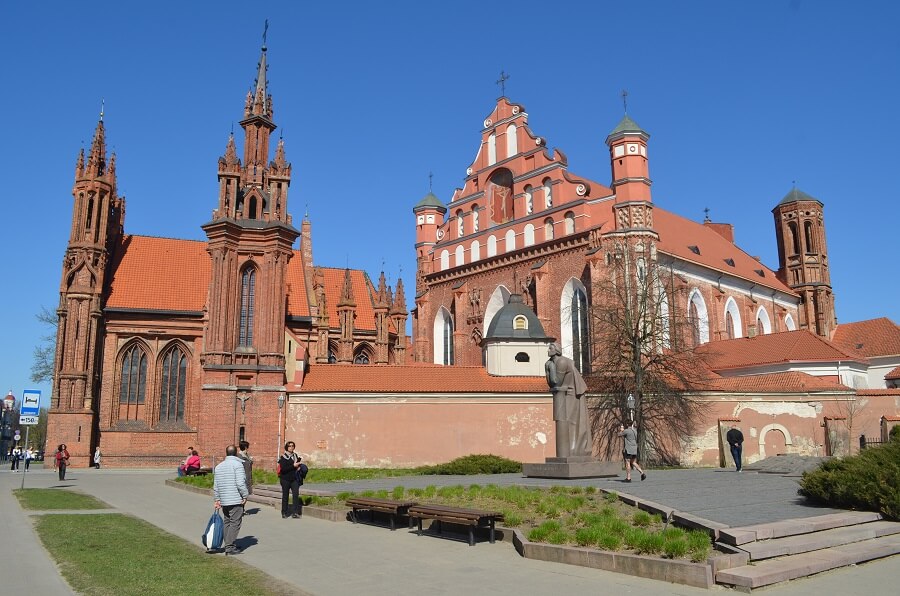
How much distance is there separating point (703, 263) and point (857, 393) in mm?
13241

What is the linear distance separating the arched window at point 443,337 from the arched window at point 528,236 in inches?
319

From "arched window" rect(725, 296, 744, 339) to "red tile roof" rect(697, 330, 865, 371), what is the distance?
21.4ft

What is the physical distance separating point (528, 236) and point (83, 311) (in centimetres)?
2570

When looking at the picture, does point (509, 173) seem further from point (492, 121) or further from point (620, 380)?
point (620, 380)

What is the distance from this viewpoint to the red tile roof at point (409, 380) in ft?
104

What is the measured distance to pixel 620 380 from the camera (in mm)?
34500

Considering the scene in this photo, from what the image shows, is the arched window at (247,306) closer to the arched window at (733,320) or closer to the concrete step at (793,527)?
the concrete step at (793,527)

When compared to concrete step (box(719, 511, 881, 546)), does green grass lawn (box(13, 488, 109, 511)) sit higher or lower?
lower

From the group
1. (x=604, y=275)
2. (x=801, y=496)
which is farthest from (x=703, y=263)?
(x=801, y=496)

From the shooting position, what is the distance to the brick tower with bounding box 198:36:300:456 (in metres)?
30.6

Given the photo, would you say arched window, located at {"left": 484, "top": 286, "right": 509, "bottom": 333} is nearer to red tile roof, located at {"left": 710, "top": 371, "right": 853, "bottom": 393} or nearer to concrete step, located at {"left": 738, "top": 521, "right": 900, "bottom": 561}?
red tile roof, located at {"left": 710, "top": 371, "right": 853, "bottom": 393}

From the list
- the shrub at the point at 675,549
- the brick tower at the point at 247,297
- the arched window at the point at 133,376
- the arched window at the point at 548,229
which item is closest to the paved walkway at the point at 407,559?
the shrub at the point at 675,549

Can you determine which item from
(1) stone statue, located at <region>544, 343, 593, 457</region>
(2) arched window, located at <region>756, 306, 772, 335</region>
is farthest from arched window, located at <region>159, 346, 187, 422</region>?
(2) arched window, located at <region>756, 306, 772, 335</region>

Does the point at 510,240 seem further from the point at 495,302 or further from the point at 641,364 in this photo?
the point at 641,364
